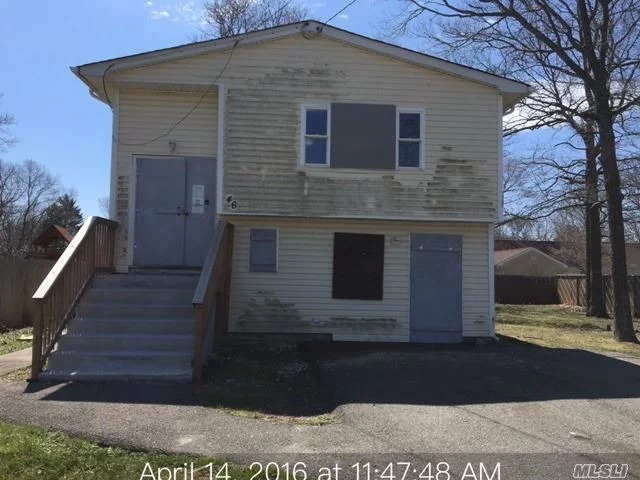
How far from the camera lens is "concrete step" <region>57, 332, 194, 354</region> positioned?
8594mm

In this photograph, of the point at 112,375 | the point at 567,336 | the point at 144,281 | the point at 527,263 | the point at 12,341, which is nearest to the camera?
the point at 112,375

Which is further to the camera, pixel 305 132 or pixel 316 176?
pixel 305 132

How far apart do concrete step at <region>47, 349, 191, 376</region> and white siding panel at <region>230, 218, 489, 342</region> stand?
3.70 meters

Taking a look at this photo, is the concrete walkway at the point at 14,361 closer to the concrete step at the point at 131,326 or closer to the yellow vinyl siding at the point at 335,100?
the concrete step at the point at 131,326

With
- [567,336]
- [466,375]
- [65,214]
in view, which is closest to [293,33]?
[466,375]

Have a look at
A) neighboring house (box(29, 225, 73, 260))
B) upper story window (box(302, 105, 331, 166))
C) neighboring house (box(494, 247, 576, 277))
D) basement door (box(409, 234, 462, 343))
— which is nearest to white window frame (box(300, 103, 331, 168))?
upper story window (box(302, 105, 331, 166))

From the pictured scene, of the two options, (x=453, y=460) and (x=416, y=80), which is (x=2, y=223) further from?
(x=453, y=460)

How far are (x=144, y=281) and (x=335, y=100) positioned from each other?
201 inches

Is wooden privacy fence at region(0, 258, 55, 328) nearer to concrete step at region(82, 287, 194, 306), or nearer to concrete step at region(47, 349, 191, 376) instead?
concrete step at region(82, 287, 194, 306)

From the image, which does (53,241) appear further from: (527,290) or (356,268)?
(527,290)

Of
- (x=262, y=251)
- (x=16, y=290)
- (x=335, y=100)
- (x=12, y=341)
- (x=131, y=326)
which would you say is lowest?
(x=12, y=341)

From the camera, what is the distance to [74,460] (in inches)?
197

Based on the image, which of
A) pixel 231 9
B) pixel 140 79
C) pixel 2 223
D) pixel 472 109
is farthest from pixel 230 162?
pixel 2 223

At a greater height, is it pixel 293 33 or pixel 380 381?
pixel 293 33
